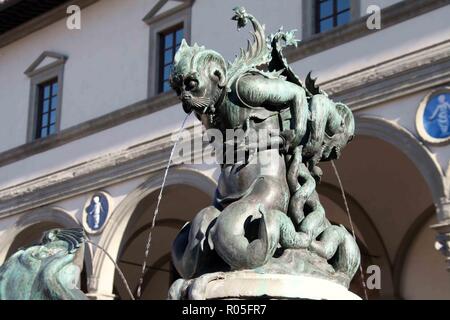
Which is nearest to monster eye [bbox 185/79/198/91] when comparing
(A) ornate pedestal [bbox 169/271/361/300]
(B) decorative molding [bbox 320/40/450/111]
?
(A) ornate pedestal [bbox 169/271/361/300]

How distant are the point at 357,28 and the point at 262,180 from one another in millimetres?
8015

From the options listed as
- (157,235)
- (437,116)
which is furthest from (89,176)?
(437,116)

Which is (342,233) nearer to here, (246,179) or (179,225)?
(246,179)

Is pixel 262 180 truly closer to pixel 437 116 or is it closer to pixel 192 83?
pixel 192 83

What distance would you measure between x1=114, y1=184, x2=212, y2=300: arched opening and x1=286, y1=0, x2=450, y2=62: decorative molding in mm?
3038

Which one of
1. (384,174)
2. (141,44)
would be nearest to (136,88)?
(141,44)

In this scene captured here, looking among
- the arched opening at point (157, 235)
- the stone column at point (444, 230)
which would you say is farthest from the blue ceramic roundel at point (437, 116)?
the arched opening at point (157, 235)

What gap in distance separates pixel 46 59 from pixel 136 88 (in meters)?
3.02

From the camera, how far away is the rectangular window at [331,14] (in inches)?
503

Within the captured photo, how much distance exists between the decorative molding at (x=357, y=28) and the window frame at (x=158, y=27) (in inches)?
113

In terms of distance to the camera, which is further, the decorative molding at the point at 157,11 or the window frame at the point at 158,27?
the decorative molding at the point at 157,11

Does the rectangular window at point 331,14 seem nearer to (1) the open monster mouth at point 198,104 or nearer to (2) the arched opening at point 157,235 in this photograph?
(2) the arched opening at point 157,235

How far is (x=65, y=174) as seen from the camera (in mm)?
16312

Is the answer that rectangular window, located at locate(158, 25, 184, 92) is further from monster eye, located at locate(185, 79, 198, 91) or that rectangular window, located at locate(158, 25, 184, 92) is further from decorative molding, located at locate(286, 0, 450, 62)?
monster eye, located at locate(185, 79, 198, 91)
